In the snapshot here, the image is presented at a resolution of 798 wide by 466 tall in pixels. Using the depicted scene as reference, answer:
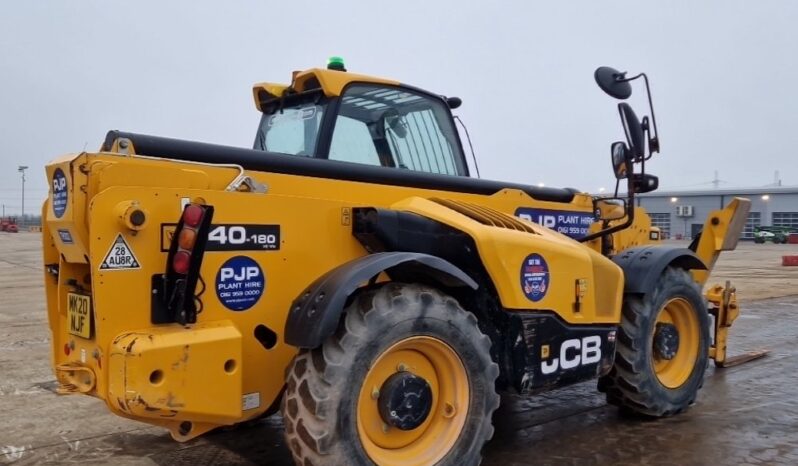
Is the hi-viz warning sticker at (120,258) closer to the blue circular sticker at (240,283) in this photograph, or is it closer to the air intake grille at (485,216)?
the blue circular sticker at (240,283)

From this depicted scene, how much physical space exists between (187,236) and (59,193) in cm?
73

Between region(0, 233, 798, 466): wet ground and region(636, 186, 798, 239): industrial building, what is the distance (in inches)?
2081

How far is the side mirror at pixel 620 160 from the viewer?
4.86 metres

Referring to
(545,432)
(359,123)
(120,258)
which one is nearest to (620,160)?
(359,123)

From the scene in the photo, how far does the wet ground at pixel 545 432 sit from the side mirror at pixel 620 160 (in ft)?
5.85

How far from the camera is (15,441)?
4.61 meters

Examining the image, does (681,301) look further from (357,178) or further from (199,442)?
(199,442)

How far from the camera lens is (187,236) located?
3086 mm

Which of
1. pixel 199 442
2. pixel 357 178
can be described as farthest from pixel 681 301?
pixel 199 442

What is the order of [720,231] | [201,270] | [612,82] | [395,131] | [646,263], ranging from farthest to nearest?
[720,231]
[646,263]
[395,131]
[612,82]
[201,270]

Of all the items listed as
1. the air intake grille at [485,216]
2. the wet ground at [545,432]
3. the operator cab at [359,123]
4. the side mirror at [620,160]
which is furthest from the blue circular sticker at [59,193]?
the side mirror at [620,160]

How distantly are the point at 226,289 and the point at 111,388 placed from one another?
686 millimetres

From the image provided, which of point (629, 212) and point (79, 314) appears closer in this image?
point (79, 314)

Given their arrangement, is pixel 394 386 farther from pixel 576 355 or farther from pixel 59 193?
pixel 59 193
